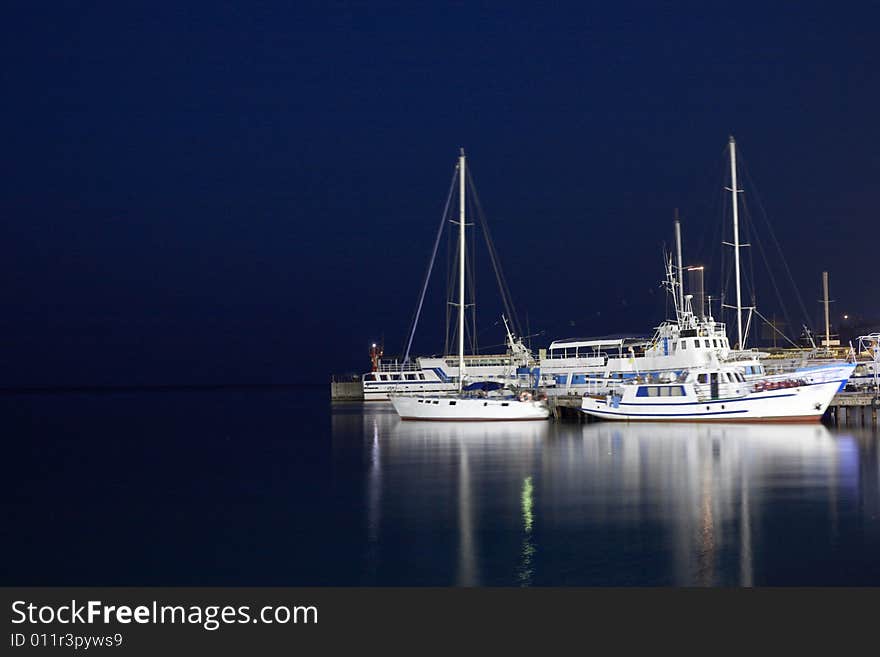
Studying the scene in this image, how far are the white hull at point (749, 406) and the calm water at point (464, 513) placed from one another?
3672 millimetres

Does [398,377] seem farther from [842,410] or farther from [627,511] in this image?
[627,511]

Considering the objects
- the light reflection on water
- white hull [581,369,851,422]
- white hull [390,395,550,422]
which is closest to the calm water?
the light reflection on water

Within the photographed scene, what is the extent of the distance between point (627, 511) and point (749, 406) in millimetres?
33027

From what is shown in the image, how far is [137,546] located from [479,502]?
1218 centimetres

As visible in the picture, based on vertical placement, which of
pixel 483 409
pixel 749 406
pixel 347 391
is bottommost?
pixel 749 406

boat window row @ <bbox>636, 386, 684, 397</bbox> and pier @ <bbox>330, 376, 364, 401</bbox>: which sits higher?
pier @ <bbox>330, 376, 364, 401</bbox>

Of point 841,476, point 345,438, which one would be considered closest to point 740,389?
point 841,476

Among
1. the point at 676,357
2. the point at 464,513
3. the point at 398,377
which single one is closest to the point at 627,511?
the point at 464,513

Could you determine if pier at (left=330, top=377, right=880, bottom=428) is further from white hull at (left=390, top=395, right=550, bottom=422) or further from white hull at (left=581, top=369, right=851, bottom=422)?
white hull at (left=581, top=369, right=851, bottom=422)

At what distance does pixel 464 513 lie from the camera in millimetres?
28969

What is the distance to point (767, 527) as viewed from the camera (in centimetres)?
2562

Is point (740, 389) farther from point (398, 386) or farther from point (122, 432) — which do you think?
point (398, 386)

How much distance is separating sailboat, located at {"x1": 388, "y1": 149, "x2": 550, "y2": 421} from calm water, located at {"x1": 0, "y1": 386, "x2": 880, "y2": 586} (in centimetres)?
1173

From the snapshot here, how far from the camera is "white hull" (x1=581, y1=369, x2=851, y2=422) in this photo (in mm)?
57281
